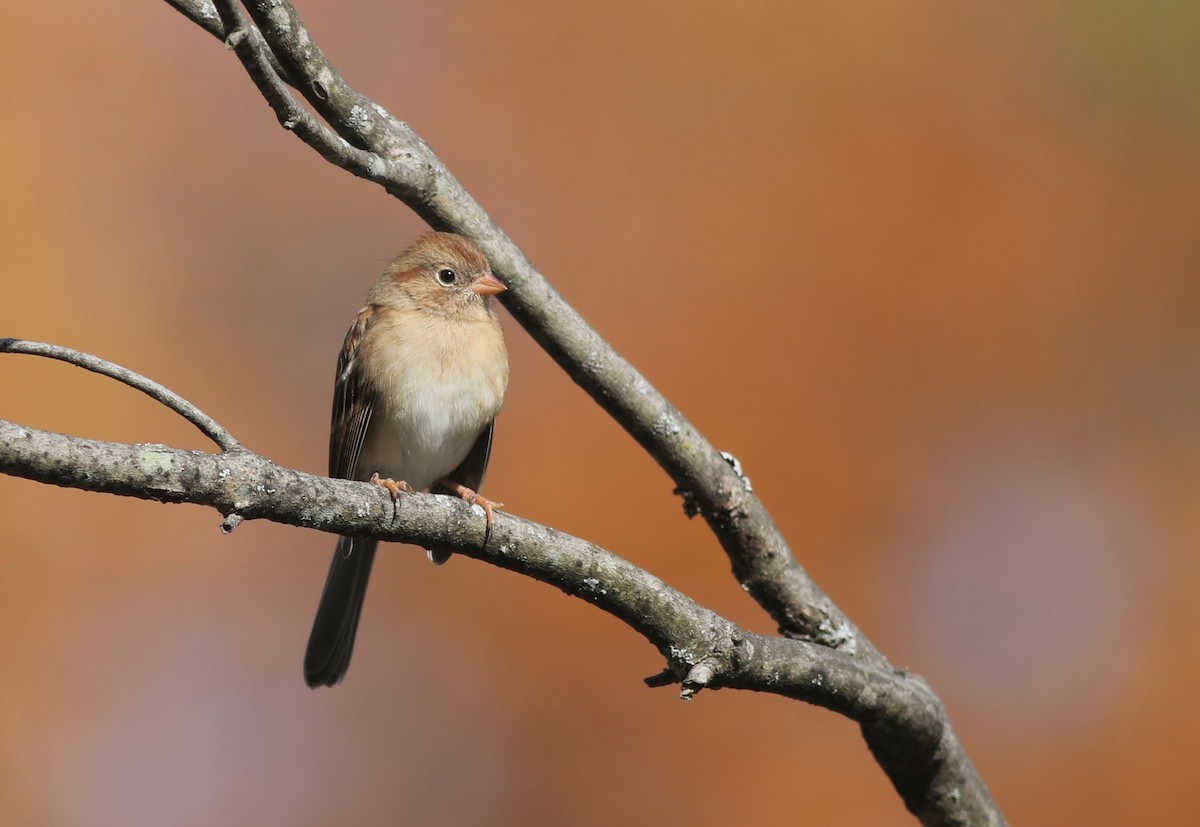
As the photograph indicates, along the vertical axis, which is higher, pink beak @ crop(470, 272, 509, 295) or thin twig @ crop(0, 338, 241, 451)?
pink beak @ crop(470, 272, 509, 295)

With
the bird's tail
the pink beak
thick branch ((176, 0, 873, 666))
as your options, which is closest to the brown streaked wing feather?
the bird's tail

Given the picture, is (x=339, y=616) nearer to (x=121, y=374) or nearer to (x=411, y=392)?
(x=411, y=392)

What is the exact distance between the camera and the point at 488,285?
364cm

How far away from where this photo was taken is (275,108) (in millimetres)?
2572

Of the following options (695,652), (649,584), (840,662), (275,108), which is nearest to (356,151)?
(275,108)

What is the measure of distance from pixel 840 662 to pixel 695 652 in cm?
54

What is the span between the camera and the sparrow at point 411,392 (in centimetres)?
397

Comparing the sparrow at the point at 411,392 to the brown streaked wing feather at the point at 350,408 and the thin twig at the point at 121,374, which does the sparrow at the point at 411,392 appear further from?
the thin twig at the point at 121,374

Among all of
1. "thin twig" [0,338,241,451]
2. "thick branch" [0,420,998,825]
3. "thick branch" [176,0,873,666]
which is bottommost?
"thick branch" [0,420,998,825]

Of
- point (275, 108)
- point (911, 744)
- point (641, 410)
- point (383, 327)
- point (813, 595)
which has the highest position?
point (383, 327)

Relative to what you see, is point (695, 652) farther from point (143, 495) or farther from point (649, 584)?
point (143, 495)

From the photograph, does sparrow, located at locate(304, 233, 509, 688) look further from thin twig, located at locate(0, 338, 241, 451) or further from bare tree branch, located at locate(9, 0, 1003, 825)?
thin twig, located at locate(0, 338, 241, 451)

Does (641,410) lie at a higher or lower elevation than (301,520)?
higher

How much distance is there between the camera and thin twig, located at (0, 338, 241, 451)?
2.20 metres
